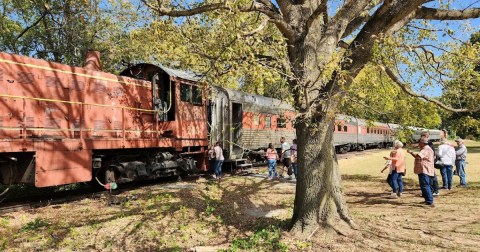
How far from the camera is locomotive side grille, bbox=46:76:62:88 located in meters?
9.92

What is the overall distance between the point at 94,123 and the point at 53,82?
162 centimetres

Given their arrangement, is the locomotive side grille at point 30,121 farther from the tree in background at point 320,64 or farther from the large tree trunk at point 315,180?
the large tree trunk at point 315,180

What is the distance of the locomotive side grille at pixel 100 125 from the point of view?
35.9 feet

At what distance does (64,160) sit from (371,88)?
8.40 metres

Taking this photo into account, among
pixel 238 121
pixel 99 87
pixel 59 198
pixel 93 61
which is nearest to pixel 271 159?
pixel 238 121

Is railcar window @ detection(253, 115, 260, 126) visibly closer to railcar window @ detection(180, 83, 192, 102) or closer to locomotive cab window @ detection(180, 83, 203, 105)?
locomotive cab window @ detection(180, 83, 203, 105)

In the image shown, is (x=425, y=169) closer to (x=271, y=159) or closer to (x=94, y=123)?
(x=271, y=159)

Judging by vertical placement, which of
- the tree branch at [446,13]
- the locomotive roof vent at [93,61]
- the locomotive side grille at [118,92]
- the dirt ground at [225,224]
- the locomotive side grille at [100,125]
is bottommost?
the dirt ground at [225,224]

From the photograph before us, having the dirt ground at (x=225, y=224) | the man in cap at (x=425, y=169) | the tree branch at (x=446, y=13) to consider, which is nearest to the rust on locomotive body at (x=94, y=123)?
the dirt ground at (x=225, y=224)

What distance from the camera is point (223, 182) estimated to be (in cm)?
1363

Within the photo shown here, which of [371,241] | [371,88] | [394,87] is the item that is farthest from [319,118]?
[394,87]

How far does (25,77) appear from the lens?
9445 millimetres

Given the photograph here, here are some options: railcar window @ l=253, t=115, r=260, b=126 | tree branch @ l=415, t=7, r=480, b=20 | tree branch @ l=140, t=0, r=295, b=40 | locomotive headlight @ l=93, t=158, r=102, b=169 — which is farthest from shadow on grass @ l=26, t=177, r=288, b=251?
railcar window @ l=253, t=115, r=260, b=126

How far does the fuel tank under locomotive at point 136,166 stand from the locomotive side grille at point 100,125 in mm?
838
